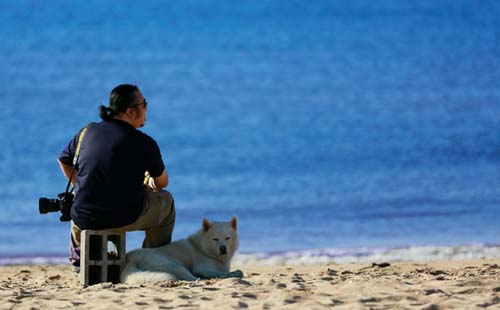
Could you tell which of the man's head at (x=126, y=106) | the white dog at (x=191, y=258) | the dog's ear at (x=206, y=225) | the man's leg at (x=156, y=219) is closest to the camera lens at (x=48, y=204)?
the man's leg at (x=156, y=219)

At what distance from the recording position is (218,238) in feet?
27.4

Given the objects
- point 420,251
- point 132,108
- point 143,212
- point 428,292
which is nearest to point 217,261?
point 143,212

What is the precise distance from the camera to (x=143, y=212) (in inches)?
309

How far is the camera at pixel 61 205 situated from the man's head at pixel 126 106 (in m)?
0.83

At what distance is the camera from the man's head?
0.83 meters

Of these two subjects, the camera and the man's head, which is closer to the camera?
the man's head

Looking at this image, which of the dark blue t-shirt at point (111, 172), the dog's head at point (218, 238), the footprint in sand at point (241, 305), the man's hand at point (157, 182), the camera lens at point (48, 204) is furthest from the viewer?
the dog's head at point (218, 238)

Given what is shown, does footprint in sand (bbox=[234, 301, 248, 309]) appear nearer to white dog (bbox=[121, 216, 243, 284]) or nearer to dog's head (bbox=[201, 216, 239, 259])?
white dog (bbox=[121, 216, 243, 284])

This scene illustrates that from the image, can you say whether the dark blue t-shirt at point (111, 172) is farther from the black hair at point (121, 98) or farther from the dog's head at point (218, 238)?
the dog's head at point (218, 238)

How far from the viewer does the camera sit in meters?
8.00

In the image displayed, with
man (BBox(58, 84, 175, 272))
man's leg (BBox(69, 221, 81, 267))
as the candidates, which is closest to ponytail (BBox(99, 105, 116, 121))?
man (BBox(58, 84, 175, 272))

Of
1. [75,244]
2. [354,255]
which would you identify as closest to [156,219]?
[75,244]

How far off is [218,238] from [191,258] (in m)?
0.31

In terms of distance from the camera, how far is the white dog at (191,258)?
782 cm
